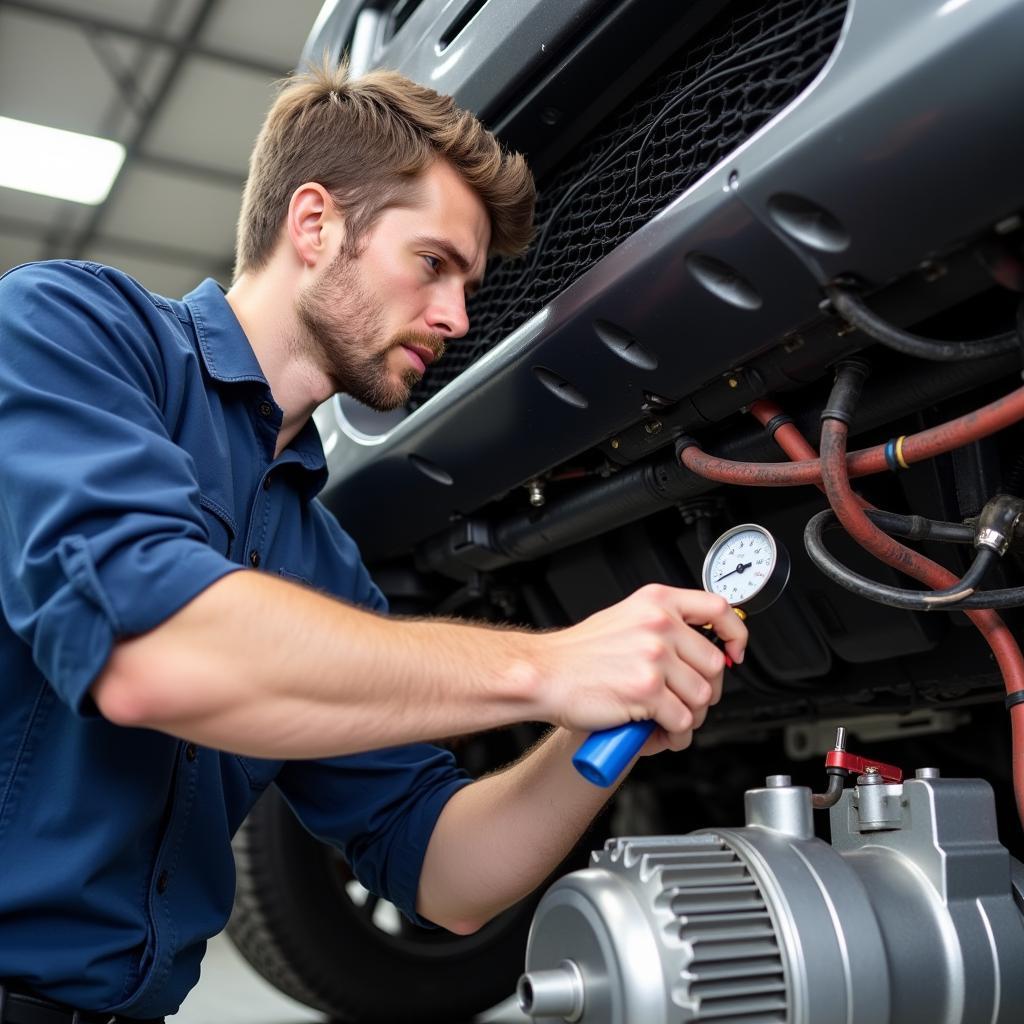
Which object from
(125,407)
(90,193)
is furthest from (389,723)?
(90,193)

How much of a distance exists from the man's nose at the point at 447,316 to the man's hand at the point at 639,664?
46 cm

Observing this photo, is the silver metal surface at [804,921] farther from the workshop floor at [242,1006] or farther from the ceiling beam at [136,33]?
the ceiling beam at [136,33]

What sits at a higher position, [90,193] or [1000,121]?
[90,193]

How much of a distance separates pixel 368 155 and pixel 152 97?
173 inches

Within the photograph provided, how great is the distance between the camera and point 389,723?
79 centimetres

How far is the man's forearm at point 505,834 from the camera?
1046 mm

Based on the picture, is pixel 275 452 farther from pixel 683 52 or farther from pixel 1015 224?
pixel 1015 224

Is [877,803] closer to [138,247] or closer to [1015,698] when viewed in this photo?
[1015,698]

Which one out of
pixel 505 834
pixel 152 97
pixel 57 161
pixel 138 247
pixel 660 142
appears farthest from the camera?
pixel 138 247

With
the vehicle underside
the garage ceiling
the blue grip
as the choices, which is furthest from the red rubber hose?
the garage ceiling

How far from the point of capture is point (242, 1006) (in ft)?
7.91

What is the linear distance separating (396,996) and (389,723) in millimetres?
1169

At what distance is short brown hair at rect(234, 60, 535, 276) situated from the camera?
1.16m

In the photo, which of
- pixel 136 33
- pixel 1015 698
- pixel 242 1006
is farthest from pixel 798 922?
pixel 136 33
